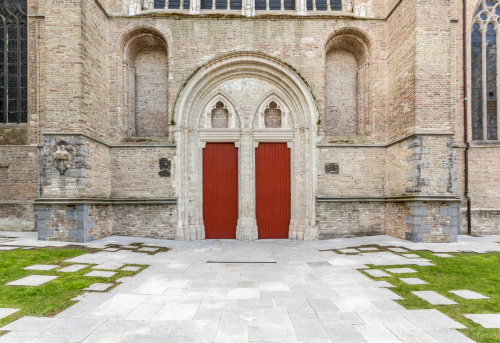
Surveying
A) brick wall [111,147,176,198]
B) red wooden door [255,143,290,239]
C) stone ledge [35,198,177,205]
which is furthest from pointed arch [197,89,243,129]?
stone ledge [35,198,177,205]

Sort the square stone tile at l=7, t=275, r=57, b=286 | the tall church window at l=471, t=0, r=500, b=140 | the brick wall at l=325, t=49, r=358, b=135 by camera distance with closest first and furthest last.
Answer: the square stone tile at l=7, t=275, r=57, b=286
the brick wall at l=325, t=49, r=358, b=135
the tall church window at l=471, t=0, r=500, b=140

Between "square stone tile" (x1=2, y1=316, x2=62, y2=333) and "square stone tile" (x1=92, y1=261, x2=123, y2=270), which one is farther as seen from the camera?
"square stone tile" (x1=92, y1=261, x2=123, y2=270)

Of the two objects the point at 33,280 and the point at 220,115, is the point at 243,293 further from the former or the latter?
the point at 220,115

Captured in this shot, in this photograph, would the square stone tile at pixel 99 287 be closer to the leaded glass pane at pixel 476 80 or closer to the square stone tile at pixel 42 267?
the square stone tile at pixel 42 267

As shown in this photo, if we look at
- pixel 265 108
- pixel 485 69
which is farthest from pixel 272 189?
pixel 485 69

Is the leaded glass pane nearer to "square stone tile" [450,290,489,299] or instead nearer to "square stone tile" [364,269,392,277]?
"square stone tile" [364,269,392,277]

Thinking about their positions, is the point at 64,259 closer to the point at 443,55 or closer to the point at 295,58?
the point at 295,58

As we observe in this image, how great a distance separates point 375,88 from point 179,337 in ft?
32.8

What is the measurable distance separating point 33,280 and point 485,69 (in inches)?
598

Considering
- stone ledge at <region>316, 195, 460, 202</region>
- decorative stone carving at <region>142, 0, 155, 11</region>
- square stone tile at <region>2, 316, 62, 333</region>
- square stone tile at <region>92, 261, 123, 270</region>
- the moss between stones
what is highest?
decorative stone carving at <region>142, 0, 155, 11</region>

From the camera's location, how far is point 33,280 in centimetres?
496

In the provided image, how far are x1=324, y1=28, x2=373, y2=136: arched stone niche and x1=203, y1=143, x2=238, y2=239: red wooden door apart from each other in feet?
12.5

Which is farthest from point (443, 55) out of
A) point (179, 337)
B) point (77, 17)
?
point (77, 17)

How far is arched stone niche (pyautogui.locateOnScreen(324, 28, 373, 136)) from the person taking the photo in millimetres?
10592
